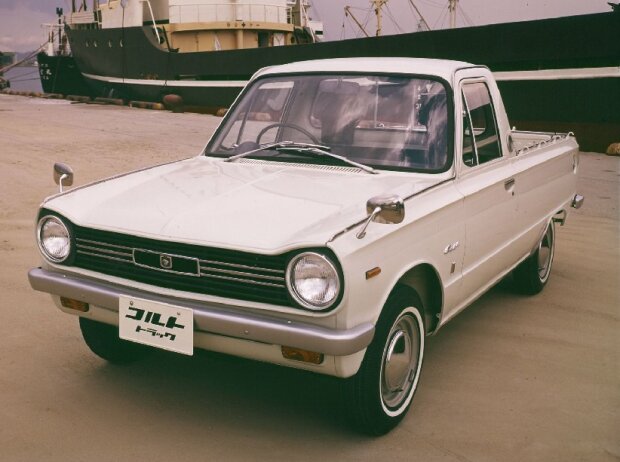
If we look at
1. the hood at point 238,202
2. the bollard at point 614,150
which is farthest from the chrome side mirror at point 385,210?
the bollard at point 614,150

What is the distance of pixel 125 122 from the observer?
17.9m

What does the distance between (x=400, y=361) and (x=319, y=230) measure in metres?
0.80

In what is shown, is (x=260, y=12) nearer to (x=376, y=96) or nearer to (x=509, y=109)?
(x=509, y=109)

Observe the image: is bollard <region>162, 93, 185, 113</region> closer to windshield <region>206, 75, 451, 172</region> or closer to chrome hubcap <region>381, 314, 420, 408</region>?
windshield <region>206, 75, 451, 172</region>

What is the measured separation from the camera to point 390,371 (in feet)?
10.2

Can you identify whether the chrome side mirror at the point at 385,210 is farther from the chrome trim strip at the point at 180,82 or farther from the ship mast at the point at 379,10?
the ship mast at the point at 379,10

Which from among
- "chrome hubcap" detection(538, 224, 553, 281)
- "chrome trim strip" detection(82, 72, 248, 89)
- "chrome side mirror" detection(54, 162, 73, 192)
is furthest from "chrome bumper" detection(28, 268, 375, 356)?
"chrome trim strip" detection(82, 72, 248, 89)

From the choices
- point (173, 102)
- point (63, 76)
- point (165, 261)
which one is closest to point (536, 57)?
point (173, 102)

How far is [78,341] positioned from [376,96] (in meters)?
2.19

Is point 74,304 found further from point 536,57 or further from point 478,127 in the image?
point 536,57

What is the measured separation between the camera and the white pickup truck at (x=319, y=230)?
2.74 metres

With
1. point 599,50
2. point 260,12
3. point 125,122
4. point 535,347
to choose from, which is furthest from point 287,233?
point 260,12

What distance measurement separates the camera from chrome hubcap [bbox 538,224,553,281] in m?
5.24

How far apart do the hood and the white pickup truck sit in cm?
1
